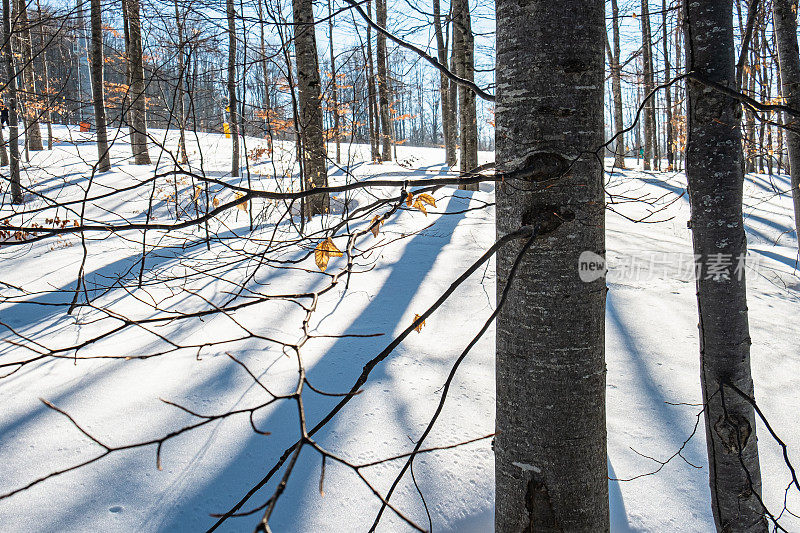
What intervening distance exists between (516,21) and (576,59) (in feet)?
0.54

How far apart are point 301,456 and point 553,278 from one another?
174cm

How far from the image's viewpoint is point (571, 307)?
3.84 feet

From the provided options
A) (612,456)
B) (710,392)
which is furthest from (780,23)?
(612,456)

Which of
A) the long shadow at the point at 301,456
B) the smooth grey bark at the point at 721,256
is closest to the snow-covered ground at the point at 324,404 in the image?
the long shadow at the point at 301,456

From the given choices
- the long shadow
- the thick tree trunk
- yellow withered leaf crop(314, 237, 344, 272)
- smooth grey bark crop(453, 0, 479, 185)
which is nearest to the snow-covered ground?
the long shadow

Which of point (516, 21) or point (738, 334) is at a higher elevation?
point (516, 21)

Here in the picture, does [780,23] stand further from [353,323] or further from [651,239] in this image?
[651,239]

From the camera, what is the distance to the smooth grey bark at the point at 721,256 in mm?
1652

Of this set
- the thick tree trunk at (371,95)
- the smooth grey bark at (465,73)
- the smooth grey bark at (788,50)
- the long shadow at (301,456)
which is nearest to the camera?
the long shadow at (301,456)

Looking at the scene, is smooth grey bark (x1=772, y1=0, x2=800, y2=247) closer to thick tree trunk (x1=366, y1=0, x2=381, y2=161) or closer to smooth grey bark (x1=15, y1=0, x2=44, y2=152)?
thick tree trunk (x1=366, y1=0, x2=381, y2=161)

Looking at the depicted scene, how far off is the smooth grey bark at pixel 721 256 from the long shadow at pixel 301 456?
1.31m

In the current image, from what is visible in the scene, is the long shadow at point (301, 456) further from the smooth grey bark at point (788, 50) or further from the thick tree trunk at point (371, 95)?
the smooth grey bark at point (788, 50)

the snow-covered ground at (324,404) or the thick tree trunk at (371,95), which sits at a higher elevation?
the thick tree trunk at (371,95)

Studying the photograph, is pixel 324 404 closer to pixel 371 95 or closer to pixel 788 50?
pixel 371 95
